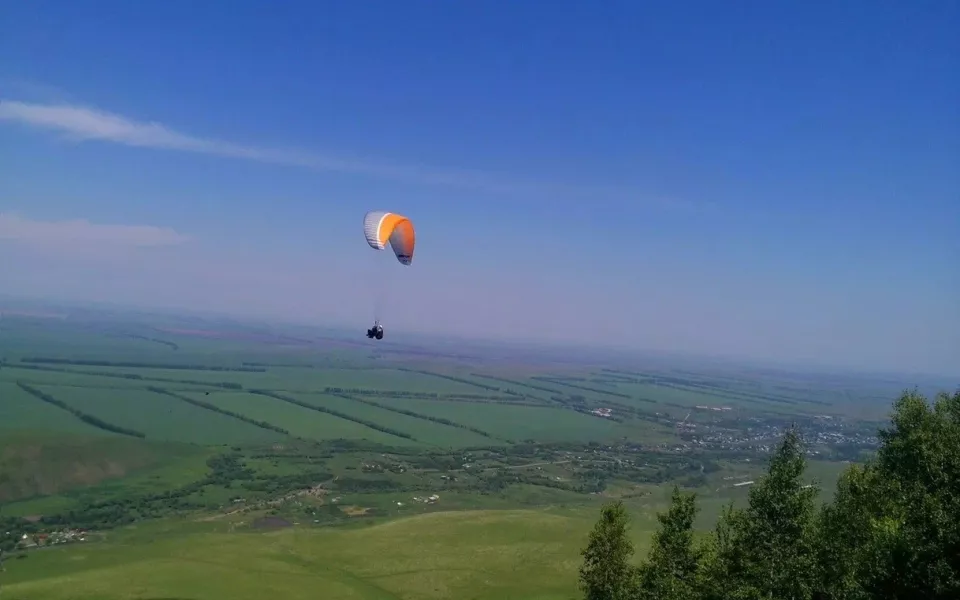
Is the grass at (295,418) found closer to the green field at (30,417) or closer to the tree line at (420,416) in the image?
the tree line at (420,416)

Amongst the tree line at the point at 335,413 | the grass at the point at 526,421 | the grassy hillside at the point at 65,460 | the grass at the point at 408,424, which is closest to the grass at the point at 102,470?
the grassy hillside at the point at 65,460

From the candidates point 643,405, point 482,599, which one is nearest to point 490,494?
point 482,599

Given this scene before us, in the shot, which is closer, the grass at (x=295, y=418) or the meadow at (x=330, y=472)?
the meadow at (x=330, y=472)

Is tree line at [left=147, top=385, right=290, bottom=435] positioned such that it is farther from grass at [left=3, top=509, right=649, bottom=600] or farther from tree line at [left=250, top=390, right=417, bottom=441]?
grass at [left=3, top=509, right=649, bottom=600]

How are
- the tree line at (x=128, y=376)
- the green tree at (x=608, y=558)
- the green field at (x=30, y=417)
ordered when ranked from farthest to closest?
the tree line at (x=128, y=376)
the green field at (x=30, y=417)
the green tree at (x=608, y=558)

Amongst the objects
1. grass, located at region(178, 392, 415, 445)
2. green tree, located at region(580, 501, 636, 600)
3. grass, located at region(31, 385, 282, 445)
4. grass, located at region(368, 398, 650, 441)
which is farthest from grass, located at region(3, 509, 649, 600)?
grass, located at region(368, 398, 650, 441)
